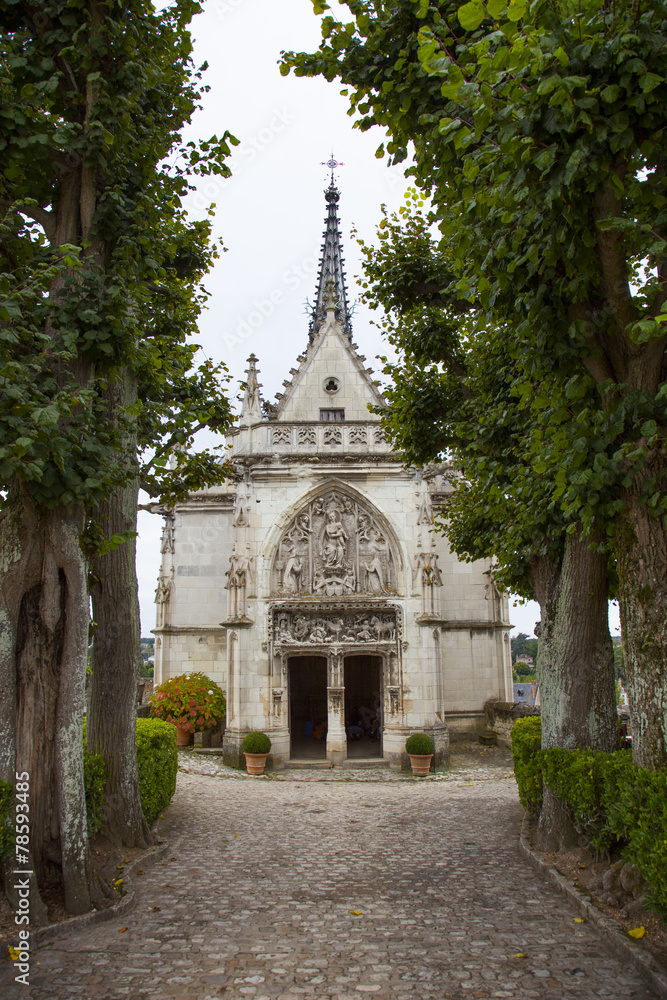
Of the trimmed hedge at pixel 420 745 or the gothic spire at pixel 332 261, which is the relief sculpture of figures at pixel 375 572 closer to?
the trimmed hedge at pixel 420 745

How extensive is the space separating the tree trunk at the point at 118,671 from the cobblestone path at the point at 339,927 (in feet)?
2.41

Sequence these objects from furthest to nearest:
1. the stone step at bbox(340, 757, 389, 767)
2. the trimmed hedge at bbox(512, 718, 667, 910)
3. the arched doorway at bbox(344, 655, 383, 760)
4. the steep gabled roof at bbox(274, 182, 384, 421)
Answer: the arched doorway at bbox(344, 655, 383, 760) → the steep gabled roof at bbox(274, 182, 384, 421) → the stone step at bbox(340, 757, 389, 767) → the trimmed hedge at bbox(512, 718, 667, 910)

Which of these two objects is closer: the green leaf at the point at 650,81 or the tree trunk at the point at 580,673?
the green leaf at the point at 650,81

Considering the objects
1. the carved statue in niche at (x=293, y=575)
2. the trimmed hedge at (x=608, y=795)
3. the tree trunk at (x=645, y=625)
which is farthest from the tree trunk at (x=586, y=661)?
the carved statue in niche at (x=293, y=575)

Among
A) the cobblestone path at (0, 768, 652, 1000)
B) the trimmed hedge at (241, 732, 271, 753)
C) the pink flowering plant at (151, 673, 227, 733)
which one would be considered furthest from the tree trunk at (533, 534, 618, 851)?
the pink flowering plant at (151, 673, 227, 733)

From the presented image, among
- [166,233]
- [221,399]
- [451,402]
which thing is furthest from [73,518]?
[451,402]

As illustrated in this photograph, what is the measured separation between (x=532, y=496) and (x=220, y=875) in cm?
536

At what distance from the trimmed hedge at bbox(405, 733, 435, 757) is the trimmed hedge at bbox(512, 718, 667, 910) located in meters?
6.20

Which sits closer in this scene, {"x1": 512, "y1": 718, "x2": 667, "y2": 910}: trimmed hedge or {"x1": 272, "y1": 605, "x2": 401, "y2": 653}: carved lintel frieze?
{"x1": 512, "y1": 718, "x2": 667, "y2": 910}: trimmed hedge

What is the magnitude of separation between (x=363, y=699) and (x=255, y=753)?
24.9 ft

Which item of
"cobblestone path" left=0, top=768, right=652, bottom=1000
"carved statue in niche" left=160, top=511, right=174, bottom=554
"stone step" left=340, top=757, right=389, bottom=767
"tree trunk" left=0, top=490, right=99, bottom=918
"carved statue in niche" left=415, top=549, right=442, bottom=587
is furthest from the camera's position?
"carved statue in niche" left=160, top=511, right=174, bottom=554

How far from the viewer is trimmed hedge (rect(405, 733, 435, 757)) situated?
15.7 meters

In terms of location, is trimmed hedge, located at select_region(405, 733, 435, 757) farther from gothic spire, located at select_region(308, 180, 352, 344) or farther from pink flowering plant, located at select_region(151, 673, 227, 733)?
gothic spire, located at select_region(308, 180, 352, 344)

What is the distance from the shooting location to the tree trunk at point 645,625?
18.1 feet
